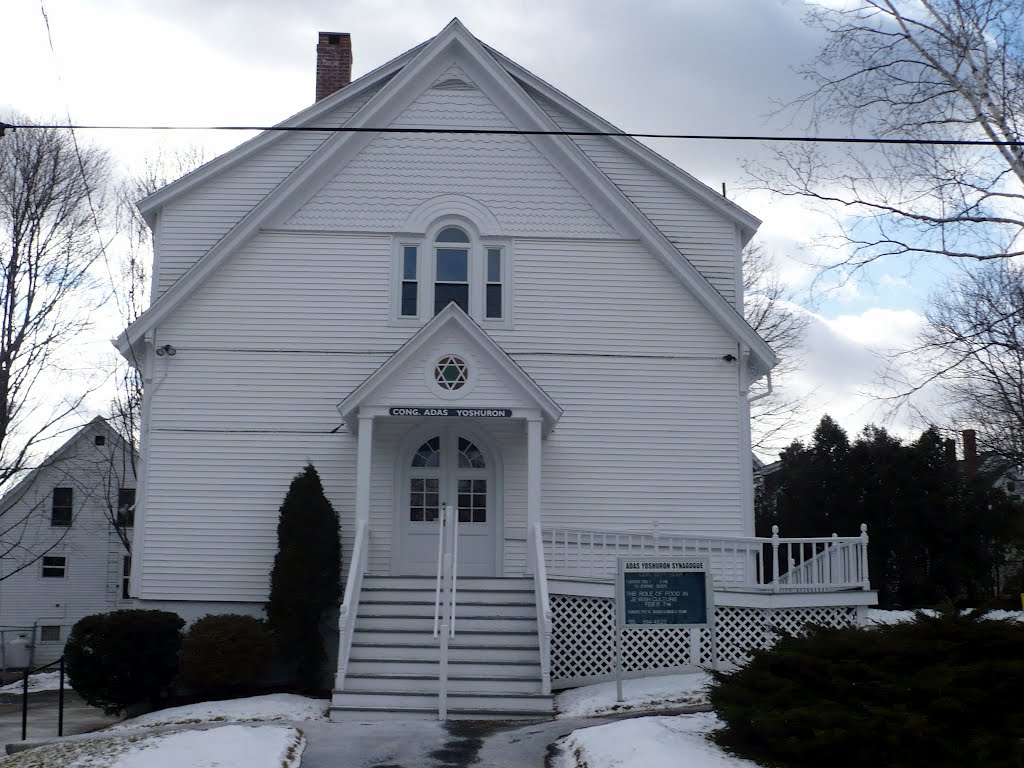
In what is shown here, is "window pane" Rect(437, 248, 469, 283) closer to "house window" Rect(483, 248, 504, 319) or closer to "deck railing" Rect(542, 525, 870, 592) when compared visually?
"house window" Rect(483, 248, 504, 319)

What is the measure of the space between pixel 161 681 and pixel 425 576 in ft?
13.2

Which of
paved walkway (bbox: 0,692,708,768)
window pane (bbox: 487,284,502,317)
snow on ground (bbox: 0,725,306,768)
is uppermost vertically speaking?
window pane (bbox: 487,284,502,317)

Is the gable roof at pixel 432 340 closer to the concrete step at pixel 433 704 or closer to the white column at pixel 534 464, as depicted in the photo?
the white column at pixel 534 464

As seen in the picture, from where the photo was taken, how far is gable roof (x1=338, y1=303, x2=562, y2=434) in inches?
626

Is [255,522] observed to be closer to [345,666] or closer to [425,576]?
[425,576]

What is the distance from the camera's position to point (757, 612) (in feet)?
50.9

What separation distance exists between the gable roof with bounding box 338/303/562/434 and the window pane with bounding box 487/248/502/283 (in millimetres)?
2709

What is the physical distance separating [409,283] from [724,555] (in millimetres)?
6784

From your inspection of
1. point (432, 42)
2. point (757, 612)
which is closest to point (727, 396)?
point (757, 612)

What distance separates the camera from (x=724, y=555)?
15789 mm

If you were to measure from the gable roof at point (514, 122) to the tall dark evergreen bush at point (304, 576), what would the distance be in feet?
12.8

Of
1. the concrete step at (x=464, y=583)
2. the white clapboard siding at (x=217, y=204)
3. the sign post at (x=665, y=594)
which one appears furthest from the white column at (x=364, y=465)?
the white clapboard siding at (x=217, y=204)

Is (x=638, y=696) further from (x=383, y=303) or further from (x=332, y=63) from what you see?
(x=332, y=63)

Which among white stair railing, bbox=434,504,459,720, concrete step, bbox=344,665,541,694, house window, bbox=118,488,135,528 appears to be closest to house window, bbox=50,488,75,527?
house window, bbox=118,488,135,528
